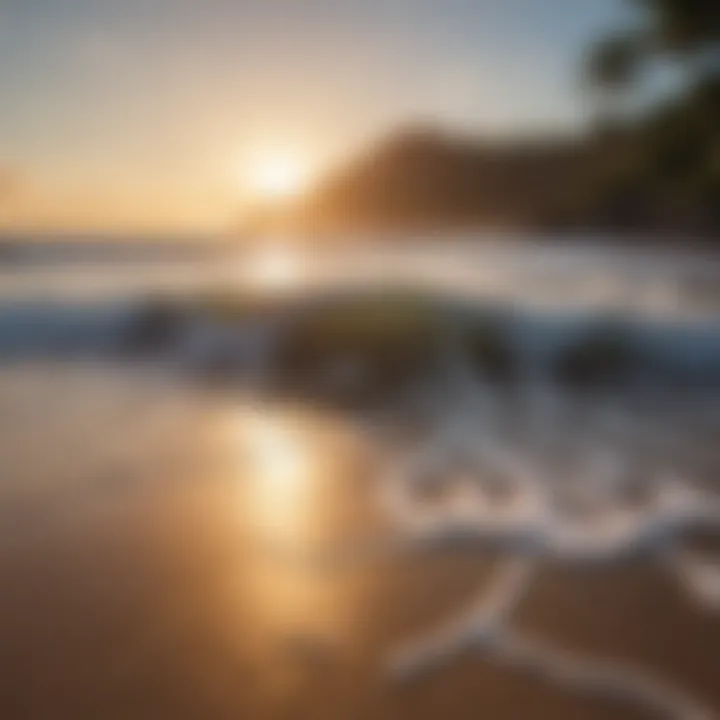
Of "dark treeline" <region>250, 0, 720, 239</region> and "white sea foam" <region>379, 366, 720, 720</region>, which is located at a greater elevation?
"dark treeline" <region>250, 0, 720, 239</region>

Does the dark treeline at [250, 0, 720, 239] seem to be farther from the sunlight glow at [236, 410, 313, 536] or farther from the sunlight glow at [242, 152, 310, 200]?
the sunlight glow at [236, 410, 313, 536]

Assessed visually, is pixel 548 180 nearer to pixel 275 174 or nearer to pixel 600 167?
pixel 600 167

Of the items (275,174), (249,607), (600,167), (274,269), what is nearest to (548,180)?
(600,167)

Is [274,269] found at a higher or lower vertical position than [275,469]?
higher

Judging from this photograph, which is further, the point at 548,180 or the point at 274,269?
the point at 274,269

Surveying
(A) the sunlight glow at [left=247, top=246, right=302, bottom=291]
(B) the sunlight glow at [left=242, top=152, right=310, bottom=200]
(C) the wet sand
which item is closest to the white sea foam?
(C) the wet sand

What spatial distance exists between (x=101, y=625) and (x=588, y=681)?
33cm

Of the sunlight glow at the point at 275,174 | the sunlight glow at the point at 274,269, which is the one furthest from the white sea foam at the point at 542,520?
the sunlight glow at the point at 274,269

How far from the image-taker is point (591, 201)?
175 cm

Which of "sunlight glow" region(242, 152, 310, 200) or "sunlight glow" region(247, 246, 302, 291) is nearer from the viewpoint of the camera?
"sunlight glow" region(242, 152, 310, 200)

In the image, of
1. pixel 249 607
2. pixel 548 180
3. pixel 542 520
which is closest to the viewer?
pixel 249 607

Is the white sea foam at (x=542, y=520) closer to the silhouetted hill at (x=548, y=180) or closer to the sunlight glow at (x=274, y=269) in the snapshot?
the silhouetted hill at (x=548, y=180)

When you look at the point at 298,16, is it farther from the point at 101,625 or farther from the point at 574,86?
the point at 101,625

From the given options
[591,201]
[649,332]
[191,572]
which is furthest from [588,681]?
[591,201]
